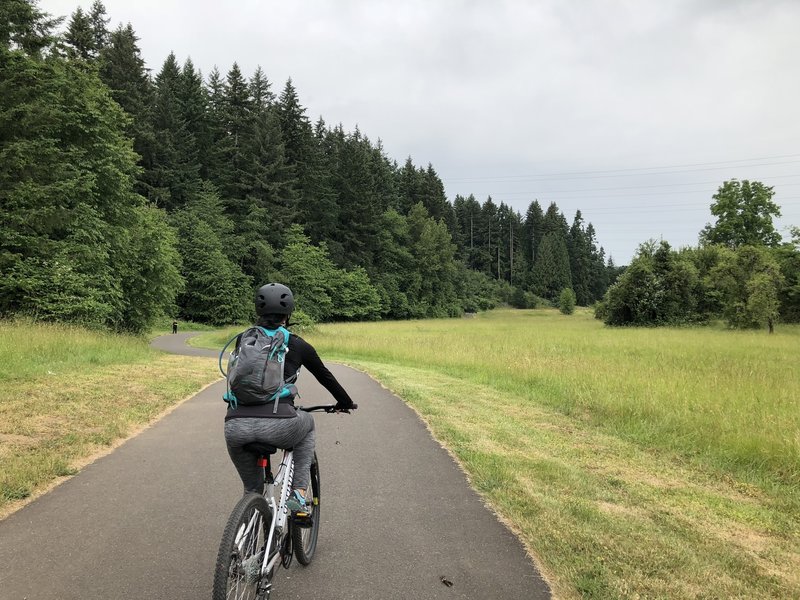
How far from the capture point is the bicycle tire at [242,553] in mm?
2428

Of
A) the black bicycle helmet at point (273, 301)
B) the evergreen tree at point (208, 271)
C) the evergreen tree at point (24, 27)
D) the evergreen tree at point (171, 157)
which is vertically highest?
the evergreen tree at point (171, 157)

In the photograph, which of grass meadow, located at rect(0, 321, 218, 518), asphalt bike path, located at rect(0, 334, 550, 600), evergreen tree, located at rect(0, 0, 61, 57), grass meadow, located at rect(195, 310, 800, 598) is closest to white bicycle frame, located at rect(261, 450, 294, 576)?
asphalt bike path, located at rect(0, 334, 550, 600)

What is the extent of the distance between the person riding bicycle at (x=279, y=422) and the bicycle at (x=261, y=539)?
6 centimetres

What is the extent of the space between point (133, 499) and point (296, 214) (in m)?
53.4

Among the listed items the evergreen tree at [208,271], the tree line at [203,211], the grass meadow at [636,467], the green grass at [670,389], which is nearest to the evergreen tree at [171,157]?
the tree line at [203,211]

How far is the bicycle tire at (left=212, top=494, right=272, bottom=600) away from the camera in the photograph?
2428 millimetres

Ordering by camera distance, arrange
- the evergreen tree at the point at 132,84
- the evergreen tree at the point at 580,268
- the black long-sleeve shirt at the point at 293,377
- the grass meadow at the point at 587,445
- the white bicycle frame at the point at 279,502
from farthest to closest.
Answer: the evergreen tree at the point at 580,268, the evergreen tree at the point at 132,84, the grass meadow at the point at 587,445, the black long-sleeve shirt at the point at 293,377, the white bicycle frame at the point at 279,502

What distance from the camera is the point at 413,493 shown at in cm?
513

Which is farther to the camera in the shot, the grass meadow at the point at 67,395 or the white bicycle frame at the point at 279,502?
the grass meadow at the point at 67,395

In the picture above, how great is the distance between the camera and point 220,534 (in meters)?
4.09

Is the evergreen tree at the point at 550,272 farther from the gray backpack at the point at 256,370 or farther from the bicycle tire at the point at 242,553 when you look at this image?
the bicycle tire at the point at 242,553

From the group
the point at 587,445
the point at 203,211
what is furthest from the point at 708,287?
the point at 203,211

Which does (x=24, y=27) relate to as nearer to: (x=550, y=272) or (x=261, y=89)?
(x=261, y=89)

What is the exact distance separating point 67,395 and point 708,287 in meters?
51.4
